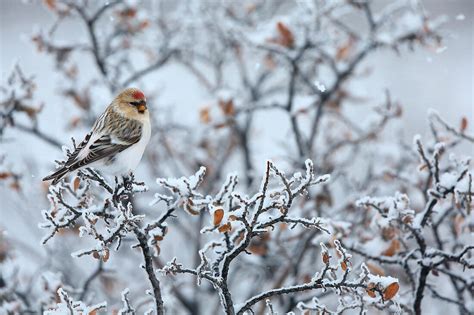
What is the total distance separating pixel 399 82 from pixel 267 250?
48.3ft

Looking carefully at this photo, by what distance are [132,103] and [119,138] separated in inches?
13.7

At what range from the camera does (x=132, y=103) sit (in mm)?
4395

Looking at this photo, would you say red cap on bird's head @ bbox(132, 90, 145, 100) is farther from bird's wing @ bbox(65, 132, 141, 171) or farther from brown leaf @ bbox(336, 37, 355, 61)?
brown leaf @ bbox(336, 37, 355, 61)

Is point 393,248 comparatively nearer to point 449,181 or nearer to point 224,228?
point 449,181

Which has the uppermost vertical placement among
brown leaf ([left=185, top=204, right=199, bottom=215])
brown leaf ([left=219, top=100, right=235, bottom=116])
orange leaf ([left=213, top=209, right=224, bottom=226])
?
brown leaf ([left=219, top=100, right=235, bottom=116])

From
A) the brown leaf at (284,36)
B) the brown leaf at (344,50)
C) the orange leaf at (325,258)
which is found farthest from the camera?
the brown leaf at (344,50)

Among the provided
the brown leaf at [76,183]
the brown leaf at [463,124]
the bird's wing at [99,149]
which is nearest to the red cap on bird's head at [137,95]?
the bird's wing at [99,149]

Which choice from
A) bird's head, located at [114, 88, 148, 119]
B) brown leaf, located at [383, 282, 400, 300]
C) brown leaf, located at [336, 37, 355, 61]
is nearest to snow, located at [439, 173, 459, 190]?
brown leaf, located at [383, 282, 400, 300]

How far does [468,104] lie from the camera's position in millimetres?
17375

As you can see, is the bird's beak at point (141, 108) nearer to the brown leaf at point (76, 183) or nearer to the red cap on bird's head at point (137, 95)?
the red cap on bird's head at point (137, 95)

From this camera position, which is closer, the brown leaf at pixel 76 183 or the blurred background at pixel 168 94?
the brown leaf at pixel 76 183

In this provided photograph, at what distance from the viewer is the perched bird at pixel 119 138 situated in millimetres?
3881

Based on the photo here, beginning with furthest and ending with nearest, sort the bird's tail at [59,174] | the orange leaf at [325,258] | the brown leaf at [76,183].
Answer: the bird's tail at [59,174], the brown leaf at [76,183], the orange leaf at [325,258]

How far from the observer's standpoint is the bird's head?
4.33m
